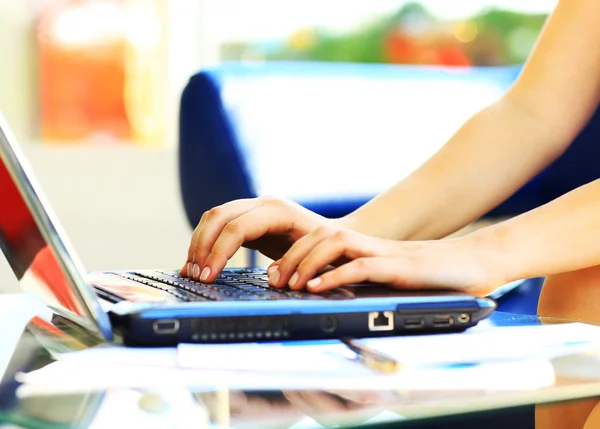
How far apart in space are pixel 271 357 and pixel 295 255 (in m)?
0.16

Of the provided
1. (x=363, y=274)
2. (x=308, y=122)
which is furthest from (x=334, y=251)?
(x=308, y=122)

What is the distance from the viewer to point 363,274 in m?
0.65

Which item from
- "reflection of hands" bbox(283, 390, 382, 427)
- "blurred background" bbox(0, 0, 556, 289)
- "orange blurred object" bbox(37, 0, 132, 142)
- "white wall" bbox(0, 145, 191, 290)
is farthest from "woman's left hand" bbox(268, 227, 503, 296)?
"orange blurred object" bbox(37, 0, 132, 142)

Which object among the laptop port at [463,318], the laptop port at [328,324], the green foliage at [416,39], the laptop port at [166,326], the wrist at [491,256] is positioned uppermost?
the green foliage at [416,39]

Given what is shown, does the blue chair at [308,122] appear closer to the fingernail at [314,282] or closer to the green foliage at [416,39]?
the fingernail at [314,282]

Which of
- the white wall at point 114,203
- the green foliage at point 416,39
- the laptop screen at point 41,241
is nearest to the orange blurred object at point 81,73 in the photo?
the white wall at point 114,203

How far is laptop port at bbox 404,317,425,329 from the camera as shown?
1.98 feet

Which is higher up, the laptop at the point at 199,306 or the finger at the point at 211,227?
the finger at the point at 211,227

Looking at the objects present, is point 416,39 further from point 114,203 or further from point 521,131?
point 521,131

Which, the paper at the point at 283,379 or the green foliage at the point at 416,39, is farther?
the green foliage at the point at 416,39

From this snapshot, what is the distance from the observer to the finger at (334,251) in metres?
0.66

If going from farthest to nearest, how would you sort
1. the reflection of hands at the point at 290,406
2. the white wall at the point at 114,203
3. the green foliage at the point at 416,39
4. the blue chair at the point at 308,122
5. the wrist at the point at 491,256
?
the green foliage at the point at 416,39 → the white wall at the point at 114,203 → the blue chair at the point at 308,122 → the wrist at the point at 491,256 → the reflection of hands at the point at 290,406

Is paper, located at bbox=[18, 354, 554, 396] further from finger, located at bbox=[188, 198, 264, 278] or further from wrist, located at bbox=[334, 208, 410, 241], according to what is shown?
wrist, located at bbox=[334, 208, 410, 241]

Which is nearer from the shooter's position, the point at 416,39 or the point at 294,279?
the point at 294,279
